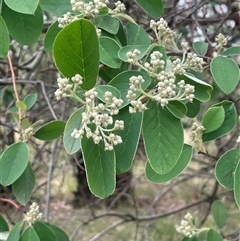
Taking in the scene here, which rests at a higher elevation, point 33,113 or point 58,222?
point 33,113

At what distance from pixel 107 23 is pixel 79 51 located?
7.5 inches

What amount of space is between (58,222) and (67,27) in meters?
3.50

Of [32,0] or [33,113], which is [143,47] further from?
[33,113]

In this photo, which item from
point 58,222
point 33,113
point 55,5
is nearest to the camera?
point 55,5

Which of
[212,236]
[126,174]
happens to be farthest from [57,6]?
[126,174]

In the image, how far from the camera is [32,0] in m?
0.83

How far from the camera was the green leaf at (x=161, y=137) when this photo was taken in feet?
2.60

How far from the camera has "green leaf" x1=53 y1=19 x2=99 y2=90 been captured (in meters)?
0.71

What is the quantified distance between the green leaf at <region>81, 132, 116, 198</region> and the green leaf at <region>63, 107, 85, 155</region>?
4cm

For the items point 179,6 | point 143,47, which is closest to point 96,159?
point 143,47

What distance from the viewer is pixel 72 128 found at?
780mm

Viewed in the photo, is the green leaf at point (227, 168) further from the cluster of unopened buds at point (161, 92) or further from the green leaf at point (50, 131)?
the green leaf at point (50, 131)

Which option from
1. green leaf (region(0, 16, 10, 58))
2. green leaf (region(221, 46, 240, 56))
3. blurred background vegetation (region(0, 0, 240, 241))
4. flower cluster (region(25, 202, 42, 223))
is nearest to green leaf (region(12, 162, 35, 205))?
flower cluster (region(25, 202, 42, 223))

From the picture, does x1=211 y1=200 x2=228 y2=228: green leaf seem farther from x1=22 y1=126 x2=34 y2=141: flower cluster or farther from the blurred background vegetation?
x1=22 y1=126 x2=34 y2=141: flower cluster
